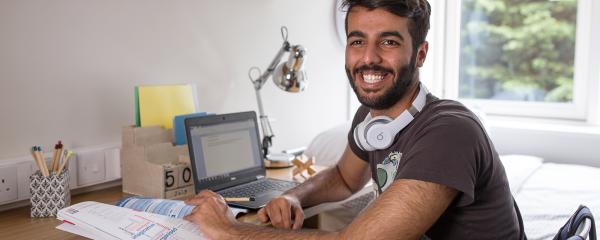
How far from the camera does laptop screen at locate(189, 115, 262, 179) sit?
152 cm

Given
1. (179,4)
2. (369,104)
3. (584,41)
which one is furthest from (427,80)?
(369,104)

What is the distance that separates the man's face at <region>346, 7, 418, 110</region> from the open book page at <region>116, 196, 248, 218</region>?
446mm

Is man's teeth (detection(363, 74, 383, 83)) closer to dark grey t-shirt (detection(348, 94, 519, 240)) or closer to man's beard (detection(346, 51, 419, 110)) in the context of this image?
man's beard (detection(346, 51, 419, 110))

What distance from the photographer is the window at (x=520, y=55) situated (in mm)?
2729

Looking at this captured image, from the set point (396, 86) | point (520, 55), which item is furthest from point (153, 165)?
point (520, 55)

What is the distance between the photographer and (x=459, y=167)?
3.24 feet

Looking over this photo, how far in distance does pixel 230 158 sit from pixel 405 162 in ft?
2.29

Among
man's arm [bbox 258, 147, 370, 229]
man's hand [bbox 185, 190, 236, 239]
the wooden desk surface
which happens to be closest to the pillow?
man's arm [bbox 258, 147, 370, 229]

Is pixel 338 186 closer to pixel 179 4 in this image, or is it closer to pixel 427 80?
pixel 179 4

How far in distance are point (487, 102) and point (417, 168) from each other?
2209 millimetres

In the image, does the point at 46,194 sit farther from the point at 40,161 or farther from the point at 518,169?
the point at 518,169

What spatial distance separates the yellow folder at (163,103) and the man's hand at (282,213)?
0.55 meters

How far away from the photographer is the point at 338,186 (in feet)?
5.05

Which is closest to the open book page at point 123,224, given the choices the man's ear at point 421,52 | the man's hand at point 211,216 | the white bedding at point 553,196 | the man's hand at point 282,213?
the man's hand at point 211,216
